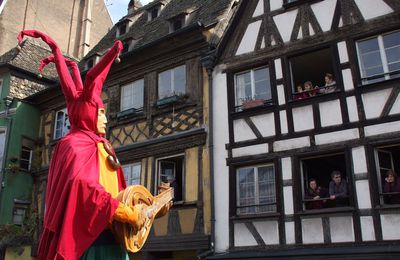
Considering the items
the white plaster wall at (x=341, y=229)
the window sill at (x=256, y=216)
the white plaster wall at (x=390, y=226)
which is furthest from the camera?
the window sill at (x=256, y=216)

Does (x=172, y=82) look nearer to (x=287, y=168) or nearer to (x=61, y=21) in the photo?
(x=287, y=168)

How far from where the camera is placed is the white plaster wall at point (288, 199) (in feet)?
32.9

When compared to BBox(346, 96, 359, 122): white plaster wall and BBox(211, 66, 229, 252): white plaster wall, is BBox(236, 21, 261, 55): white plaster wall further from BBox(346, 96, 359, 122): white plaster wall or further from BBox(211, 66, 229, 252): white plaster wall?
BBox(346, 96, 359, 122): white plaster wall

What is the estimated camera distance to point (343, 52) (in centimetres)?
1036

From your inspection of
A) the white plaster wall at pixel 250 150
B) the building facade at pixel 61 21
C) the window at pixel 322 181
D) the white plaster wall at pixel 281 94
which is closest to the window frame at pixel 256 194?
the white plaster wall at pixel 250 150

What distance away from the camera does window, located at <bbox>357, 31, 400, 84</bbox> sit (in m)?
9.80

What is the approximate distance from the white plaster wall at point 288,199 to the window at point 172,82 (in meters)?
4.22

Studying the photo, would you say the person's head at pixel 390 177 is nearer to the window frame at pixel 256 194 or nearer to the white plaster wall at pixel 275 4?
the window frame at pixel 256 194

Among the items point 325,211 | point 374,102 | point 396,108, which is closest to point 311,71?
point 374,102

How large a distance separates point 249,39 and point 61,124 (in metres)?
8.53

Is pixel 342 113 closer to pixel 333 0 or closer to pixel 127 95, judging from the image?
pixel 333 0

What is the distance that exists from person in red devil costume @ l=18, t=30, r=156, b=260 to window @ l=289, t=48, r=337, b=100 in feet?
23.3

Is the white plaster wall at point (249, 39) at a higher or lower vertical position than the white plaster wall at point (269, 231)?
higher

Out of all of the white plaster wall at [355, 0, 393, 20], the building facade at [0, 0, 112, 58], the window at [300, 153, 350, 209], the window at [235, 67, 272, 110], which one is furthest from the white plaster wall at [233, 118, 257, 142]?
the building facade at [0, 0, 112, 58]
